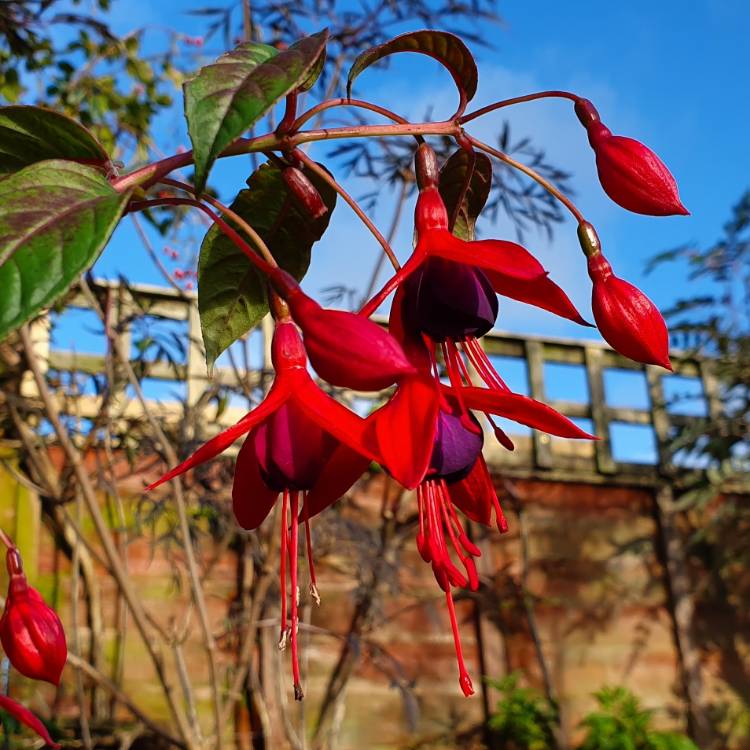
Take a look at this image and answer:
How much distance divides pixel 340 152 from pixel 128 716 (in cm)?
150

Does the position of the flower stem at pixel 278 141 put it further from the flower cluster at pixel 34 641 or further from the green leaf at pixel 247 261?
the flower cluster at pixel 34 641

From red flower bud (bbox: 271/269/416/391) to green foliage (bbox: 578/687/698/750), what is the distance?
301cm

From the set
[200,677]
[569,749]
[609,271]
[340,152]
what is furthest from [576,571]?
[609,271]

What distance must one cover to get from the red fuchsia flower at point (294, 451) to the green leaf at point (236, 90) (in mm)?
60

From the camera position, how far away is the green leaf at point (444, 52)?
12.9 inches

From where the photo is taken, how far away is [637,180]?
33cm

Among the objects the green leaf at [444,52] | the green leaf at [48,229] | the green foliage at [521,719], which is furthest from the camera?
the green foliage at [521,719]

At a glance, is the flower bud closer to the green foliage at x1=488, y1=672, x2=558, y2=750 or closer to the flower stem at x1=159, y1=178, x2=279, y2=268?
the flower stem at x1=159, y1=178, x2=279, y2=268

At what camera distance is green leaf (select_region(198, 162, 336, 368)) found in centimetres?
37

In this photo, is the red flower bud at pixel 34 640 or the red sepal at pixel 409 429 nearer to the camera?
the red sepal at pixel 409 429

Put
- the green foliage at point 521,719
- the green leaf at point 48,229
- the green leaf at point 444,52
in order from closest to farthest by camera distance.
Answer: the green leaf at point 48,229 < the green leaf at point 444,52 < the green foliage at point 521,719

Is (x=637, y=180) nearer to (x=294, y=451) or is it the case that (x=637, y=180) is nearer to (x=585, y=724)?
(x=294, y=451)

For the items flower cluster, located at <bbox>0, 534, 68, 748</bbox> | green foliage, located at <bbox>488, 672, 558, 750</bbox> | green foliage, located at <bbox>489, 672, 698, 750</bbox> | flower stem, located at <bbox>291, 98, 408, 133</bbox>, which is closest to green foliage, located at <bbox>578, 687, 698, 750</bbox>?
green foliage, located at <bbox>489, 672, 698, 750</bbox>

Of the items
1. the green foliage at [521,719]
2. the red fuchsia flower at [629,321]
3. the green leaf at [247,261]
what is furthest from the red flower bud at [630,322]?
the green foliage at [521,719]
